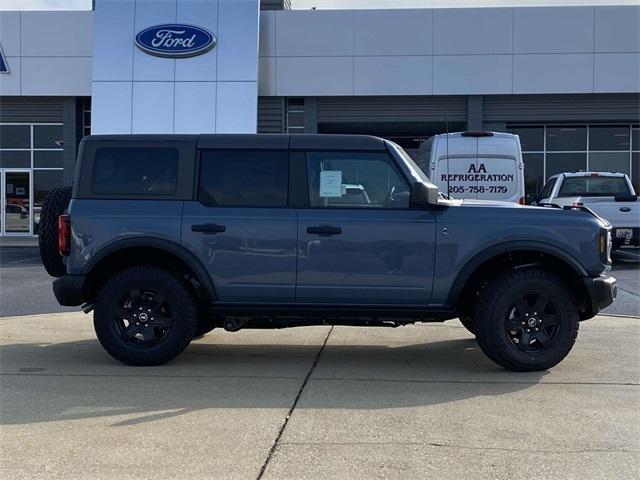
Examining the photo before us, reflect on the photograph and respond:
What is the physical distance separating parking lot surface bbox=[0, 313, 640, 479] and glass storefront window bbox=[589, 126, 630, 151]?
16.5 meters

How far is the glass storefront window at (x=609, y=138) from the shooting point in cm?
2238

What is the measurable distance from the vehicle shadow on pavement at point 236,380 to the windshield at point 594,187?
912cm

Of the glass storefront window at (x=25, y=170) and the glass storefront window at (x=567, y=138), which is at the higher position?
the glass storefront window at (x=567, y=138)

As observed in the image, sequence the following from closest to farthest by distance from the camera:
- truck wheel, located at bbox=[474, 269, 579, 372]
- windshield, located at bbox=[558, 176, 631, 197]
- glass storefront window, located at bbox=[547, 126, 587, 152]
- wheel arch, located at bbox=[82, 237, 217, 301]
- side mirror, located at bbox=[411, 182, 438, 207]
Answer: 1. side mirror, located at bbox=[411, 182, 438, 207]
2. truck wheel, located at bbox=[474, 269, 579, 372]
3. wheel arch, located at bbox=[82, 237, 217, 301]
4. windshield, located at bbox=[558, 176, 631, 197]
5. glass storefront window, located at bbox=[547, 126, 587, 152]

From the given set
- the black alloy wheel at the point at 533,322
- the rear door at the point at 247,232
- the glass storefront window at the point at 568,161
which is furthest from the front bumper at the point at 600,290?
the glass storefront window at the point at 568,161

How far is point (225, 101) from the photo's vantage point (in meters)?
20.8

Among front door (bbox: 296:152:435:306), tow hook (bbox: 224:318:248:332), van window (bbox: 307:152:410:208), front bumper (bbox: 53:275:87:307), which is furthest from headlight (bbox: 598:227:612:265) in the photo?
front bumper (bbox: 53:275:87:307)

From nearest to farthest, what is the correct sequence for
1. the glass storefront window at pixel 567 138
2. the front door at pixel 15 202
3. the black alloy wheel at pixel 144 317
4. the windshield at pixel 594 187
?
the black alloy wheel at pixel 144 317 → the windshield at pixel 594 187 → the glass storefront window at pixel 567 138 → the front door at pixel 15 202

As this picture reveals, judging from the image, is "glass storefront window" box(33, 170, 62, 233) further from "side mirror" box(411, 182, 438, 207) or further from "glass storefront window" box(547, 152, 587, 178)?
"side mirror" box(411, 182, 438, 207)

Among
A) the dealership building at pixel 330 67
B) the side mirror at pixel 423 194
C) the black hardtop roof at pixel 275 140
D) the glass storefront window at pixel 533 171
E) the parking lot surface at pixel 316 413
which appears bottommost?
the parking lot surface at pixel 316 413

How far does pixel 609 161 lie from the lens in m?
22.4

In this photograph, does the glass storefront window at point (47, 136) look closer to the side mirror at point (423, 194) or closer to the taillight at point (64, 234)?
the taillight at point (64, 234)

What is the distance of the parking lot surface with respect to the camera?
3.94 metres

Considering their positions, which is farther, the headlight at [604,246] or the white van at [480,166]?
the white van at [480,166]
